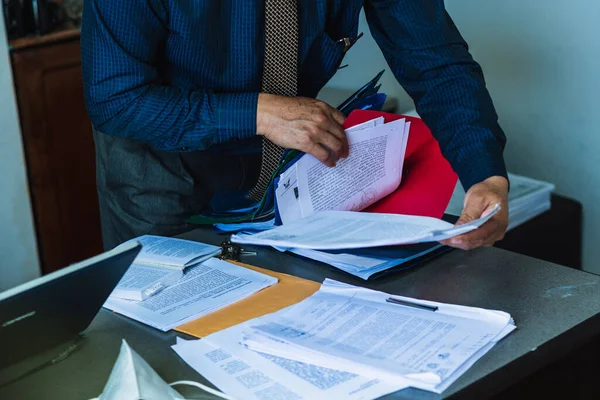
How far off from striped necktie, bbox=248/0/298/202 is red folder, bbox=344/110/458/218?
21 cm

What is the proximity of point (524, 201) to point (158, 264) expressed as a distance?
4.47 ft

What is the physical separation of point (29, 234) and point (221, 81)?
149cm

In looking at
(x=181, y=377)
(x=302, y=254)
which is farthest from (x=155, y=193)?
(x=181, y=377)

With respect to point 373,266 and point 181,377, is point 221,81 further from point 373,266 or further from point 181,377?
point 181,377

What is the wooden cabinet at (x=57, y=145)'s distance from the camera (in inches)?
108

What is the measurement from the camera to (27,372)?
3.61 feet

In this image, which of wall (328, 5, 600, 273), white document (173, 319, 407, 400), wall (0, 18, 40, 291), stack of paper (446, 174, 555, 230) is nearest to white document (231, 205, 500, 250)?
white document (173, 319, 407, 400)

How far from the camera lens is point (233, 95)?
56.9 inches

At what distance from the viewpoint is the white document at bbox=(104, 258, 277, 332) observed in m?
1.21

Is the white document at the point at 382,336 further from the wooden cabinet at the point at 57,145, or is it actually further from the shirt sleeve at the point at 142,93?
the wooden cabinet at the point at 57,145

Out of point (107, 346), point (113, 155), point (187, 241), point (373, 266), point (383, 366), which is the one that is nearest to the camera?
point (383, 366)

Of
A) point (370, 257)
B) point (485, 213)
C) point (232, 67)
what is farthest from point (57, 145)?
point (485, 213)

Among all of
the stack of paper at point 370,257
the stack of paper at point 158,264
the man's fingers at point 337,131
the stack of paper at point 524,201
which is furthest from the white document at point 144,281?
the stack of paper at point 524,201

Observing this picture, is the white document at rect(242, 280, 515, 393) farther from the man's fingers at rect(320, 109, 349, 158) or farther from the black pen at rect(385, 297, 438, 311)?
the man's fingers at rect(320, 109, 349, 158)
